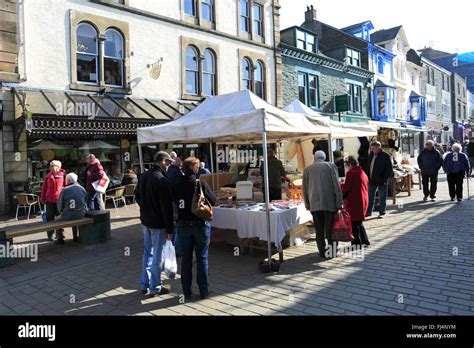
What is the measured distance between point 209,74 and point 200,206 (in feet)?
42.5

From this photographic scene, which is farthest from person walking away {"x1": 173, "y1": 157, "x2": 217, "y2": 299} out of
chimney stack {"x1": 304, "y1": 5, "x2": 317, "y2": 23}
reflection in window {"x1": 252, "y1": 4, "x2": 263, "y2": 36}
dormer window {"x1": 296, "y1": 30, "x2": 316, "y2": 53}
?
chimney stack {"x1": 304, "y1": 5, "x2": 317, "y2": 23}

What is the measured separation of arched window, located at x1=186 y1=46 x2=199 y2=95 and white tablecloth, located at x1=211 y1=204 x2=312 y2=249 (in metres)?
10.2

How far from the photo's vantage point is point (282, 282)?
16.1 ft

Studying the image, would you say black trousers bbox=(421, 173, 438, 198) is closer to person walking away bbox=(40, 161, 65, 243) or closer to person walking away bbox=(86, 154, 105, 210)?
→ person walking away bbox=(86, 154, 105, 210)

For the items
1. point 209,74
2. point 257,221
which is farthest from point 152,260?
point 209,74

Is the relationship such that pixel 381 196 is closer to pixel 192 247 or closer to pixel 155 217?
pixel 192 247

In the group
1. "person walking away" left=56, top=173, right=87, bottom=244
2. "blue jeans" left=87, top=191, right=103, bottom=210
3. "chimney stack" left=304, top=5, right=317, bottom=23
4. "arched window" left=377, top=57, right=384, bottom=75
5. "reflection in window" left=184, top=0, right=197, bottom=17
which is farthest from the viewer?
"arched window" left=377, top=57, right=384, bottom=75

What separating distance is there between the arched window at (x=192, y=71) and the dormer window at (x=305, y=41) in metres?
7.86

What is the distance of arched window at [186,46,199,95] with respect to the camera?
15.4 m

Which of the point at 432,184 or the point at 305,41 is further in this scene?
the point at 305,41

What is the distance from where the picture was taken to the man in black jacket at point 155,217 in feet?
14.7

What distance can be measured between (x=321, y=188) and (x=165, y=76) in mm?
10420
